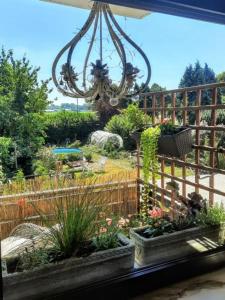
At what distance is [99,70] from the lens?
54.4 inches

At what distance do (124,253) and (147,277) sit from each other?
14 centimetres

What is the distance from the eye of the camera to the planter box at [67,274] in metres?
1.05

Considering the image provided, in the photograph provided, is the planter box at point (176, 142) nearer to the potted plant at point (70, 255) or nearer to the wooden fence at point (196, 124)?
the wooden fence at point (196, 124)

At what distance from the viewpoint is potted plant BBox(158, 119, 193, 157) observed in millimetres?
1688

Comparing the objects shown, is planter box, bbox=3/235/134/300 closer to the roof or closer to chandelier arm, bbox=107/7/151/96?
chandelier arm, bbox=107/7/151/96

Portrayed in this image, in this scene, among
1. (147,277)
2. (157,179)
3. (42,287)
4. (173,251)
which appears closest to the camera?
(42,287)

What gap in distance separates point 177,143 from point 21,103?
938 mm

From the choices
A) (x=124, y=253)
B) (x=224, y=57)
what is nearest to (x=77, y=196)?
(x=124, y=253)

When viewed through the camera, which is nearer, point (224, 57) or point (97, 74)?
point (97, 74)

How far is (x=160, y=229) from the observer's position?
1.46 m

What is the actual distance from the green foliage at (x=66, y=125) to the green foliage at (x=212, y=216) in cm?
80

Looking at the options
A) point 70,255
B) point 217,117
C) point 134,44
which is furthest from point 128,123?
point 70,255

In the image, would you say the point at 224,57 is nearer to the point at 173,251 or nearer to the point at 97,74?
the point at 97,74

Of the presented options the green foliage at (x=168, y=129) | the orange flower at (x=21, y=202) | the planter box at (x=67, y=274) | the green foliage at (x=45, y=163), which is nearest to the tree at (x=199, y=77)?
the green foliage at (x=168, y=129)
